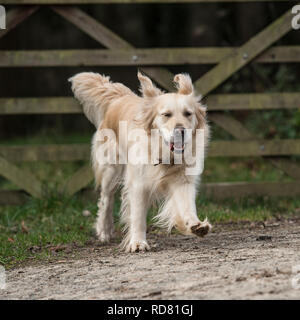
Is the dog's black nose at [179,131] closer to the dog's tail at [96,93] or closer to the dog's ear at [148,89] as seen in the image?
the dog's ear at [148,89]

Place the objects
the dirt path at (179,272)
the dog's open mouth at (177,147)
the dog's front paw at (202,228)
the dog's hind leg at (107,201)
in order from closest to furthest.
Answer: the dirt path at (179,272)
the dog's front paw at (202,228)
the dog's open mouth at (177,147)
the dog's hind leg at (107,201)

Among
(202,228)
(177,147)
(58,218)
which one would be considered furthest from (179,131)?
(58,218)

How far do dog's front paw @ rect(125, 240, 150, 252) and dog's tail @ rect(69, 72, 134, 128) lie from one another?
5.61ft

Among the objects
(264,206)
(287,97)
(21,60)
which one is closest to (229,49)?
(287,97)

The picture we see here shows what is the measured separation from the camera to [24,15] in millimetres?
7105

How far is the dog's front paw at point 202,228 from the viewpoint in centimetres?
467

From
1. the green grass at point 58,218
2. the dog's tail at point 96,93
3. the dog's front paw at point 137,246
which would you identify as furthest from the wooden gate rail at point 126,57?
the dog's front paw at point 137,246

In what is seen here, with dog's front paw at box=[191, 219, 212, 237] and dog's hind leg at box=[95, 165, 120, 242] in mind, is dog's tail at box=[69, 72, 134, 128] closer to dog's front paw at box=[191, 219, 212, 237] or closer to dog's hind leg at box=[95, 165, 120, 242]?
dog's hind leg at box=[95, 165, 120, 242]

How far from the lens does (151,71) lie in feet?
23.1

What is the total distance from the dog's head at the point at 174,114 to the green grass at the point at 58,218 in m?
1.31

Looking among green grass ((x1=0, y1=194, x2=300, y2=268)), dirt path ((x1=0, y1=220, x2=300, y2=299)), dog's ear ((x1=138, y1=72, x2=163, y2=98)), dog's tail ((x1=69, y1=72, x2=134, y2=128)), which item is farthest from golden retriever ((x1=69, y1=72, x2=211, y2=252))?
dog's tail ((x1=69, y1=72, x2=134, y2=128))

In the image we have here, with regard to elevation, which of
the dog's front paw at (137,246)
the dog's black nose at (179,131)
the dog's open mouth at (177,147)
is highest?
the dog's black nose at (179,131)
